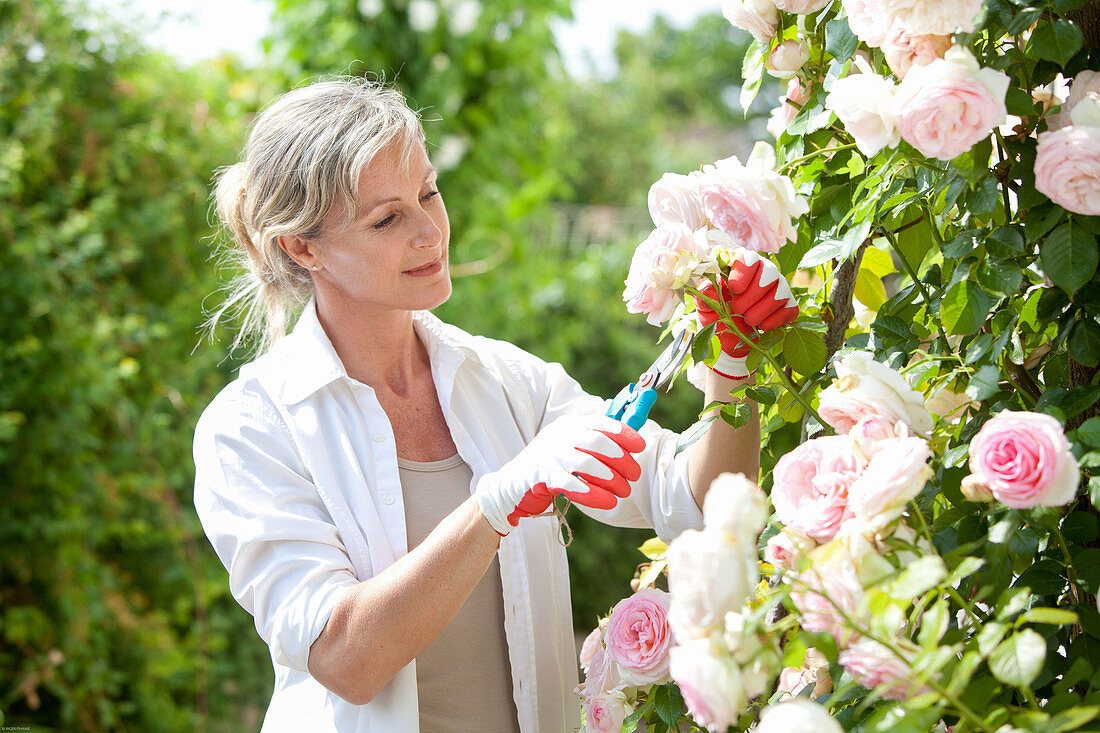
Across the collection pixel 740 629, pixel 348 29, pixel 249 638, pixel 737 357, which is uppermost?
pixel 348 29

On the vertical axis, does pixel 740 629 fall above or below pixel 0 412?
below

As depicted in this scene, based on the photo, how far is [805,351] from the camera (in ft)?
3.76

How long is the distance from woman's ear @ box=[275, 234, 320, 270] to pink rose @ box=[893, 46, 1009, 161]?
106cm

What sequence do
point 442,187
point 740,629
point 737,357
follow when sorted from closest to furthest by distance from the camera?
point 740,629 < point 737,357 < point 442,187

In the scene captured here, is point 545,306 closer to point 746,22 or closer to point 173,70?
point 173,70

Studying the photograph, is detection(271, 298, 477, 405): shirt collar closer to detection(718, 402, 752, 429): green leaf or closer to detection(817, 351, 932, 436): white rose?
detection(718, 402, 752, 429): green leaf

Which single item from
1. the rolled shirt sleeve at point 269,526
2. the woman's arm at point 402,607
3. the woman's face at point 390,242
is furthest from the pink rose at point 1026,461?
the woman's face at point 390,242

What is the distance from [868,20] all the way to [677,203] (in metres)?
0.29

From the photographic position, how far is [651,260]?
111 cm

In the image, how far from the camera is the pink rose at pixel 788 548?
92 centimetres

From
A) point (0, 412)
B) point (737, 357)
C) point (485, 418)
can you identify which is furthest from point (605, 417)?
point (0, 412)

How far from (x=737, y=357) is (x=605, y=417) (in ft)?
0.60

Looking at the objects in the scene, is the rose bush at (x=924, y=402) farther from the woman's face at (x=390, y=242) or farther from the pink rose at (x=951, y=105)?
the woman's face at (x=390, y=242)

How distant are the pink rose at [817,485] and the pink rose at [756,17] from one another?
0.54 meters
